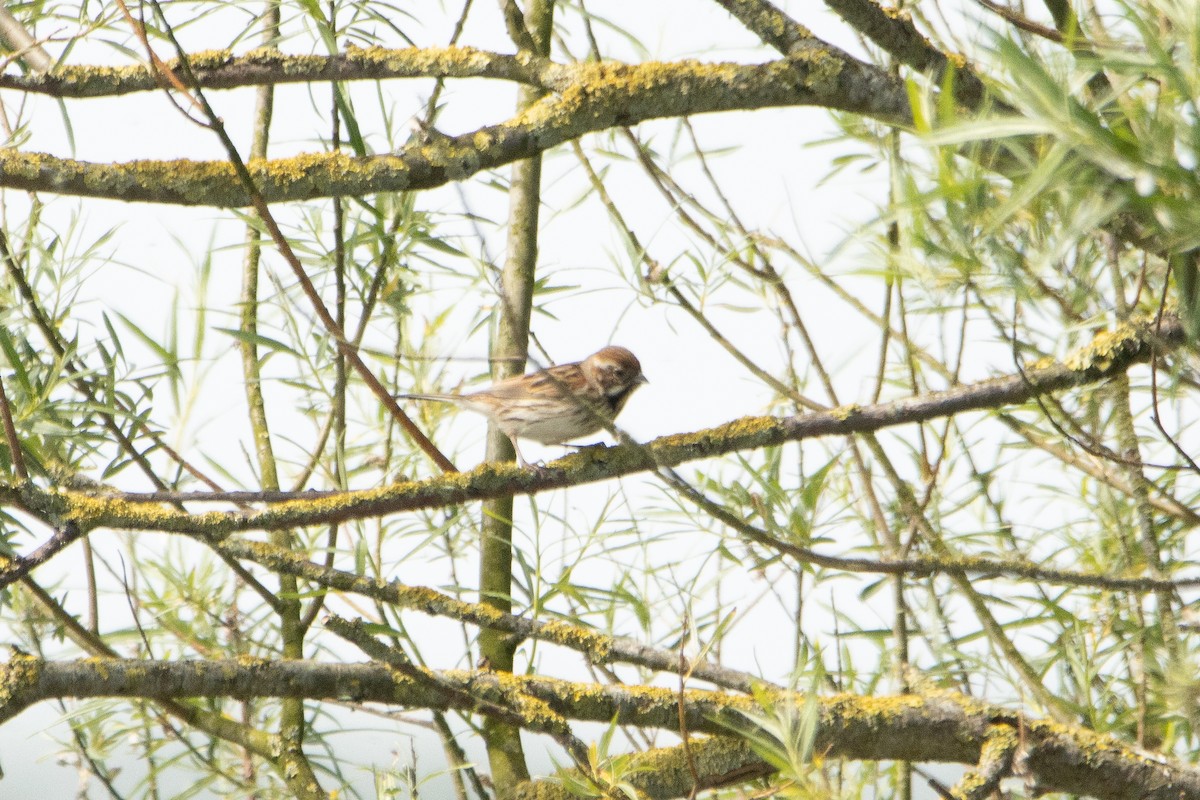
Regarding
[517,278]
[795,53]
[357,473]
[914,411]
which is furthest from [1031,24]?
[357,473]

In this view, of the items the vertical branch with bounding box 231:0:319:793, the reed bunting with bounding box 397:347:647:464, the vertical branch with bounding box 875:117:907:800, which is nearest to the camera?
the vertical branch with bounding box 875:117:907:800

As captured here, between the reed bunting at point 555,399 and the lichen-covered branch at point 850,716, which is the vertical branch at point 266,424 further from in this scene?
the lichen-covered branch at point 850,716

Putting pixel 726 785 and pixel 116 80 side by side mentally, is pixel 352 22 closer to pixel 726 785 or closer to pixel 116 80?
pixel 116 80

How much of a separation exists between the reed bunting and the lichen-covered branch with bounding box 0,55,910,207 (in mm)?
1087

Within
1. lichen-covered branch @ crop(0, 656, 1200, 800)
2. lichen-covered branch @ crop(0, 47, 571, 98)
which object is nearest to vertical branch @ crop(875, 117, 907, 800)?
lichen-covered branch @ crop(0, 656, 1200, 800)

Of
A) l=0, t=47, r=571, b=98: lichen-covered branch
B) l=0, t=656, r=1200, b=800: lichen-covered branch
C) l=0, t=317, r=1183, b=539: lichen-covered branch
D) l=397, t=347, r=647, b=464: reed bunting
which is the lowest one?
l=0, t=656, r=1200, b=800: lichen-covered branch

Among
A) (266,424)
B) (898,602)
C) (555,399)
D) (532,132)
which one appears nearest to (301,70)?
(532,132)

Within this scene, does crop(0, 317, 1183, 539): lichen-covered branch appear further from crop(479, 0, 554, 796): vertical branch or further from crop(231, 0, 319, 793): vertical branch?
crop(479, 0, 554, 796): vertical branch

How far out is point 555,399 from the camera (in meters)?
3.39

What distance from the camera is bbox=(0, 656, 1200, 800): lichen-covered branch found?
6.30 feet

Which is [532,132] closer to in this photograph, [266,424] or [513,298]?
[513,298]

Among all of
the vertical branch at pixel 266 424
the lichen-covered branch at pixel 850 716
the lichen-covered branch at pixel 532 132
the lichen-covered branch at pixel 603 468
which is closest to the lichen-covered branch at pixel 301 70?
the lichen-covered branch at pixel 532 132

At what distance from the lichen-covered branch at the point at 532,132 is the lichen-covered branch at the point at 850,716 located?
2.54 ft

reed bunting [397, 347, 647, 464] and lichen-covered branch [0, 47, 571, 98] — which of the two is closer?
lichen-covered branch [0, 47, 571, 98]
